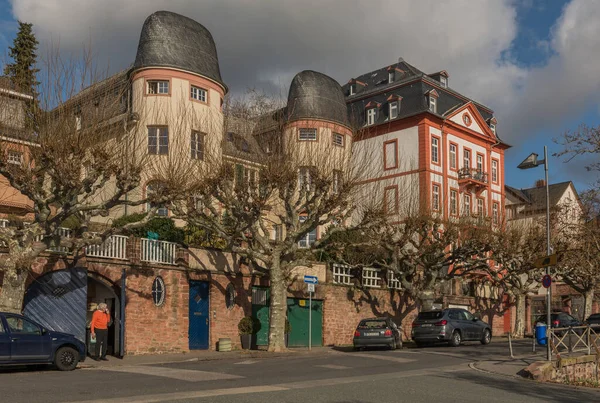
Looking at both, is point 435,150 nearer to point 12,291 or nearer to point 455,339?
point 455,339

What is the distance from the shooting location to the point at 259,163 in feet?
86.9

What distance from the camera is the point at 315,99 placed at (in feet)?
142

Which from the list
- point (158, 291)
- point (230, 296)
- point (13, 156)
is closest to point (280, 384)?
point (13, 156)

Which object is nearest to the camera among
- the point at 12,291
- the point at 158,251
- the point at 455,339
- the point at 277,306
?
the point at 12,291

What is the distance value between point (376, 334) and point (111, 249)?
34.8ft

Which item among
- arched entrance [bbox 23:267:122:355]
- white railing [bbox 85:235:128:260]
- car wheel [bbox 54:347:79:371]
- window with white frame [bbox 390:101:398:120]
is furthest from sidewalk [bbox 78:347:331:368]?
window with white frame [bbox 390:101:398:120]

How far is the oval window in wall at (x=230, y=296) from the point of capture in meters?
28.1

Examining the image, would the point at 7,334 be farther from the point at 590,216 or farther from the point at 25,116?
the point at 590,216

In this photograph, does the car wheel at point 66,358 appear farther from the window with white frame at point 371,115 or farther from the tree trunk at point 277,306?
the window with white frame at point 371,115

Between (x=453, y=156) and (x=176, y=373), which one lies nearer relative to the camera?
(x=176, y=373)

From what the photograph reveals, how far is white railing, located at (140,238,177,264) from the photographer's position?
996 inches

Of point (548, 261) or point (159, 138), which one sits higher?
point (159, 138)

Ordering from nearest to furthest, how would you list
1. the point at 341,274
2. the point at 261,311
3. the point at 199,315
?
the point at 199,315, the point at 261,311, the point at 341,274

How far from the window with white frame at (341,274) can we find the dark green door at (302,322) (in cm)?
221
